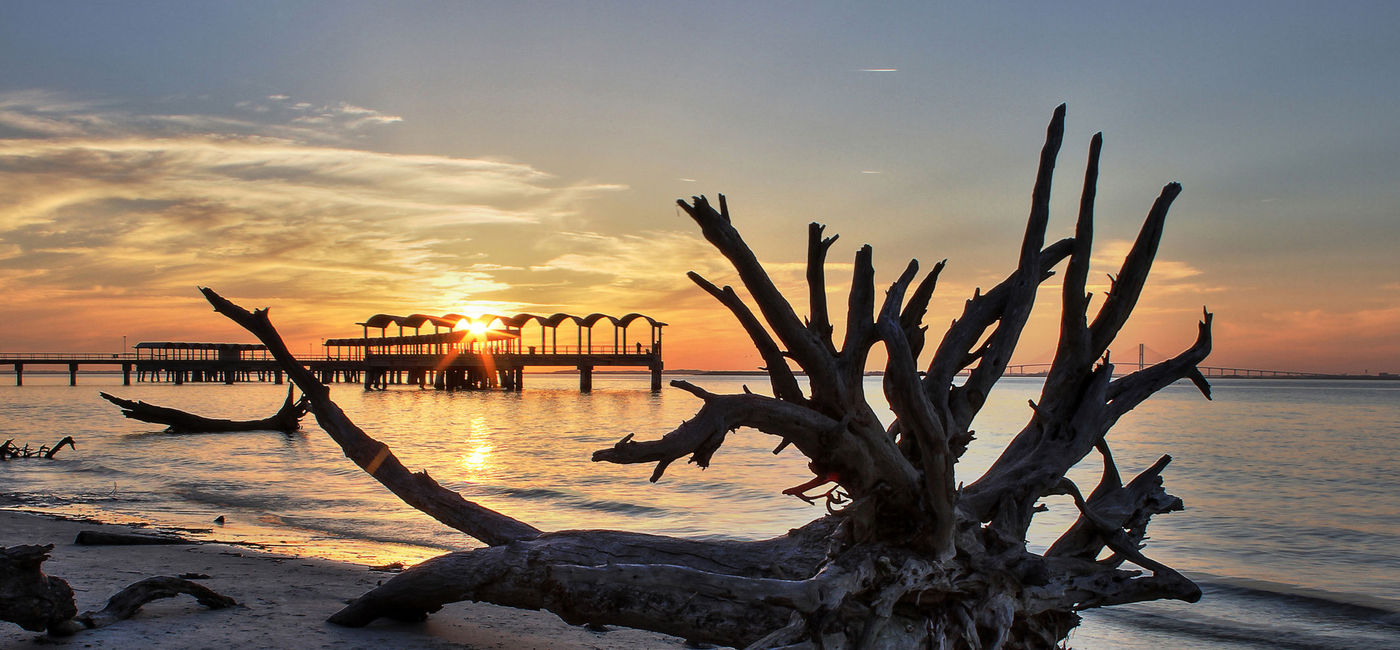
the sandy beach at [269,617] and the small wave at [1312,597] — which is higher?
the sandy beach at [269,617]

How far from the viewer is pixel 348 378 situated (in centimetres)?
12038

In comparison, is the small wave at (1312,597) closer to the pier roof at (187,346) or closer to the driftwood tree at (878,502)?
the driftwood tree at (878,502)

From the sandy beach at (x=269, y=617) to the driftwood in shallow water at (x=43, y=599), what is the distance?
0.08 meters

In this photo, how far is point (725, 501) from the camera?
15.7 m

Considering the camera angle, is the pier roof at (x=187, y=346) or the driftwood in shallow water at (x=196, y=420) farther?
the pier roof at (x=187, y=346)

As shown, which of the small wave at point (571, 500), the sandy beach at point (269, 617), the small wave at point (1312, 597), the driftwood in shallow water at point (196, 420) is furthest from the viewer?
the driftwood in shallow water at point (196, 420)

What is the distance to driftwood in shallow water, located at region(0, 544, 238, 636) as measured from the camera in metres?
4.22

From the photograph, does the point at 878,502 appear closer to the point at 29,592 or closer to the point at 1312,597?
the point at 29,592

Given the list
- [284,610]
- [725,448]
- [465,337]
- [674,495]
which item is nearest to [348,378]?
[465,337]

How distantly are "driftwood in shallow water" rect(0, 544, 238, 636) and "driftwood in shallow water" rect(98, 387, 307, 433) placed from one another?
2669cm

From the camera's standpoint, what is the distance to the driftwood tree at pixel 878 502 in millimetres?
3268

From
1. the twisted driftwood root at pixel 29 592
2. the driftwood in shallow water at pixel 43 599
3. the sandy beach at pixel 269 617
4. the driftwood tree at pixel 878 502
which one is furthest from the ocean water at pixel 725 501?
the twisted driftwood root at pixel 29 592

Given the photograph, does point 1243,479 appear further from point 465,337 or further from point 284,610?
point 465,337

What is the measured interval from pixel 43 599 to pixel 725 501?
39.7 feet
